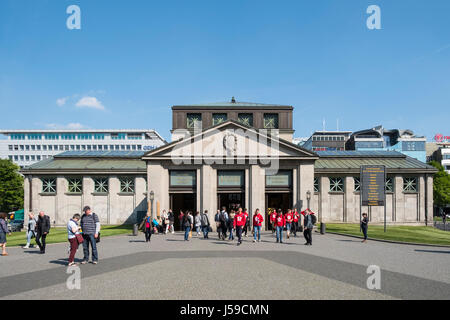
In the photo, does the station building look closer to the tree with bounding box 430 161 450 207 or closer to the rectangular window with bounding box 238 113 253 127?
the rectangular window with bounding box 238 113 253 127

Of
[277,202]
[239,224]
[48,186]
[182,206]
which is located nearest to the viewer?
[239,224]

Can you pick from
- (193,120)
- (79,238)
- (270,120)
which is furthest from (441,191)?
(79,238)

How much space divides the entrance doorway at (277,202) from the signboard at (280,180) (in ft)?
3.32

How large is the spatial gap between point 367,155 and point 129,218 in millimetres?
32356

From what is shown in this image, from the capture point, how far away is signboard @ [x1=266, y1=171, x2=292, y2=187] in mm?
25984

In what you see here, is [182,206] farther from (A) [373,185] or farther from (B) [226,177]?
(A) [373,185]

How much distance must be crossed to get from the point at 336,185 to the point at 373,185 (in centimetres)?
870

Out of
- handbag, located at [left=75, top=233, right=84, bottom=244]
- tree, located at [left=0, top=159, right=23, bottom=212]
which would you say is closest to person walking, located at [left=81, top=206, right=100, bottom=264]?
handbag, located at [left=75, top=233, right=84, bottom=244]

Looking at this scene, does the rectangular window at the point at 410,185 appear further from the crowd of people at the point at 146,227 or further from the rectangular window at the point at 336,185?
the crowd of people at the point at 146,227

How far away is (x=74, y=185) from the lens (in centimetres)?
3300
